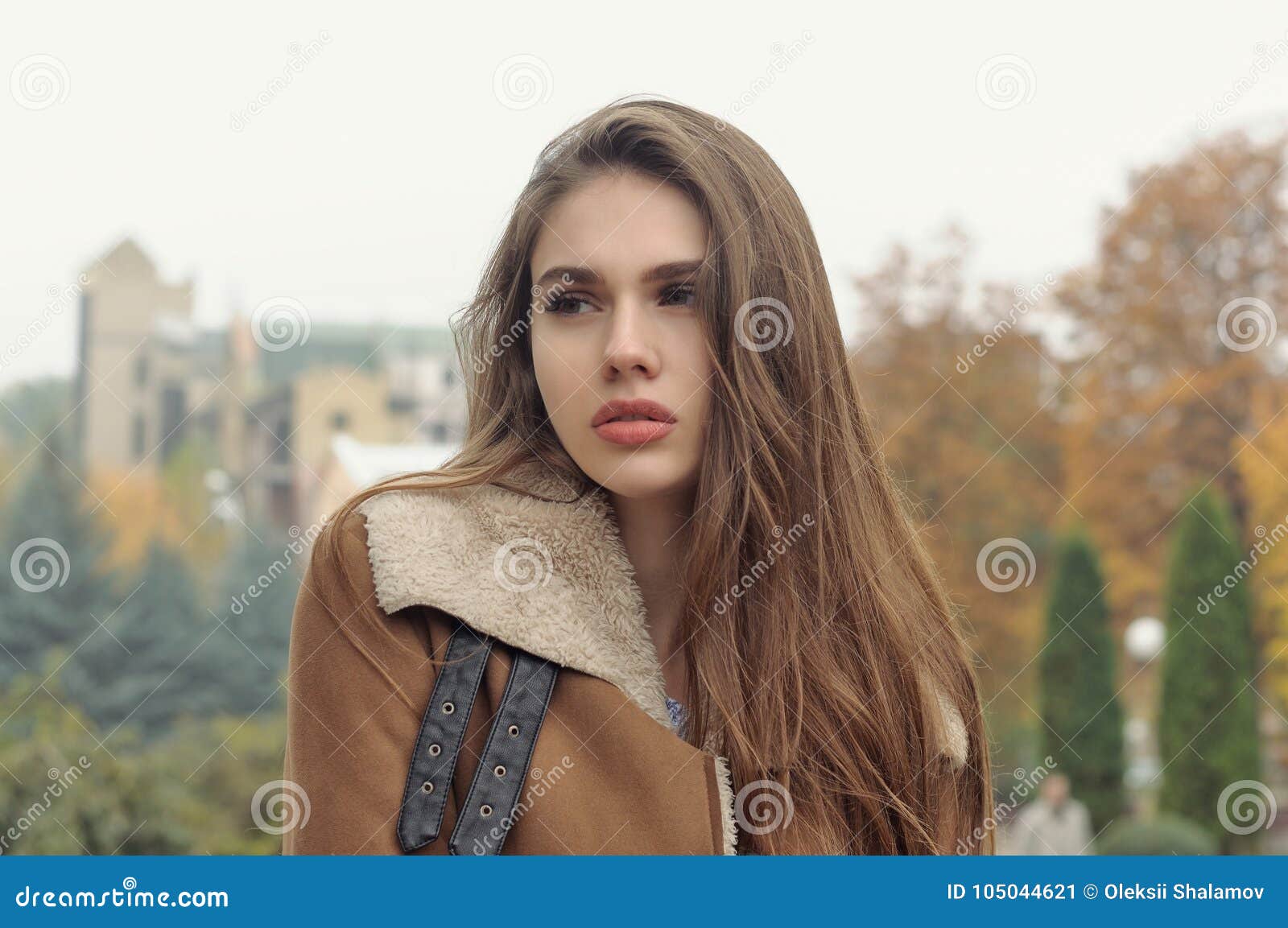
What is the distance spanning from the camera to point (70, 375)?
Answer: 35500mm

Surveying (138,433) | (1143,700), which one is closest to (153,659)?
(1143,700)

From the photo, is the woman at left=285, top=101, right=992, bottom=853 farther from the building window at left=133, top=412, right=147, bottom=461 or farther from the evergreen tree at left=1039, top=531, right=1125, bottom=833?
the building window at left=133, top=412, right=147, bottom=461
